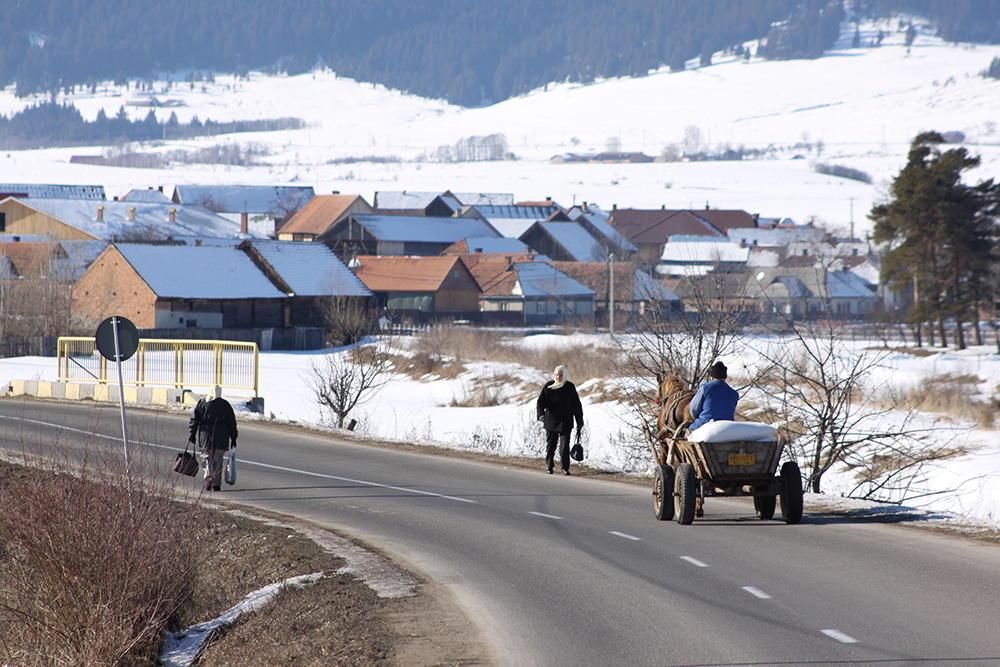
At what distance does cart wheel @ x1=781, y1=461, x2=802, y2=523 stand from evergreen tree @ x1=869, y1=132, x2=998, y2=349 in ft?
163

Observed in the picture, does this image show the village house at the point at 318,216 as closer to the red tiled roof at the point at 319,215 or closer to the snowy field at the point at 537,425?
the red tiled roof at the point at 319,215

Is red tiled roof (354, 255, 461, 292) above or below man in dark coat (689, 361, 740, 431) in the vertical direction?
above

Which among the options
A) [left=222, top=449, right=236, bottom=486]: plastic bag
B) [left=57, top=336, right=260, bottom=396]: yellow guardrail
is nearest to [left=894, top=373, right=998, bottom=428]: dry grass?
[left=222, top=449, right=236, bottom=486]: plastic bag

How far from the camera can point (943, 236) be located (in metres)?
58.5

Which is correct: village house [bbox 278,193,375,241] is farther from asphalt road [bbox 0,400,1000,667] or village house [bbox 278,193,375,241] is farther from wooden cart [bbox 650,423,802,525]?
wooden cart [bbox 650,423,802,525]

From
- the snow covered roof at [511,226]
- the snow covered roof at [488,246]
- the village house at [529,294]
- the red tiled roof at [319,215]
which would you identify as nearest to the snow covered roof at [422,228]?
the snow covered roof at [511,226]

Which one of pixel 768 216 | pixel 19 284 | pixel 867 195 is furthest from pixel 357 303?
pixel 867 195

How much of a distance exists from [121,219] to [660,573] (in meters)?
90.6

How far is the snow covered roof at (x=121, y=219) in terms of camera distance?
89.1 metres

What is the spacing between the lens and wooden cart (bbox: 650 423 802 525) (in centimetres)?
1198

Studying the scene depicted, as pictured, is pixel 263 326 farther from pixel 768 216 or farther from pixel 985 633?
pixel 768 216

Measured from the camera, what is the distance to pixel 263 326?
64.9 meters

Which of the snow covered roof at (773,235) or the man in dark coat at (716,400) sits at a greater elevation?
the snow covered roof at (773,235)

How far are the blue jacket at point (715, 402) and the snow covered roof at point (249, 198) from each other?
144m
